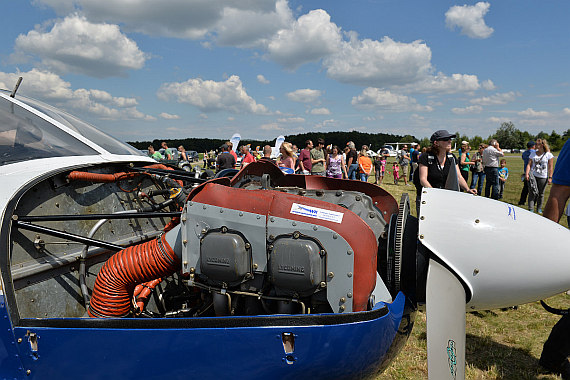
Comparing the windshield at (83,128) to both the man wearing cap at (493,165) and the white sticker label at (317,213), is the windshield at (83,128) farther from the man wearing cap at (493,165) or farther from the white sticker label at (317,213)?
the man wearing cap at (493,165)

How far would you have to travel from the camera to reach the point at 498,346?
11.6ft

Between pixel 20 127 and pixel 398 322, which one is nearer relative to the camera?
pixel 398 322

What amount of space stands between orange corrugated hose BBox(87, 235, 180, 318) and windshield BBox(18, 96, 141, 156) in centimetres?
120

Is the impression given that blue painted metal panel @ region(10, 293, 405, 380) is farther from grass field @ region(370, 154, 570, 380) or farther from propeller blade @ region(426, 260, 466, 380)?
grass field @ region(370, 154, 570, 380)

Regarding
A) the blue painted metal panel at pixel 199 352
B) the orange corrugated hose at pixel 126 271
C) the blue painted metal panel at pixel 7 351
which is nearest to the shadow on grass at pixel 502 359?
the blue painted metal panel at pixel 199 352

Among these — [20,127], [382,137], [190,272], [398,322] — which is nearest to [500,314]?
[398,322]

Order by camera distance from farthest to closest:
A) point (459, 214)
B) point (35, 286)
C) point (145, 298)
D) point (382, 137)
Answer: point (382, 137), point (145, 298), point (35, 286), point (459, 214)

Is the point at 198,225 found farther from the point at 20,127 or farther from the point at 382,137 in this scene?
the point at 382,137

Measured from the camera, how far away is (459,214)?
6.27ft

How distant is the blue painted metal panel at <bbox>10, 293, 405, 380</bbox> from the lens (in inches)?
67.5

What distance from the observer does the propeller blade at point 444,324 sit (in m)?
1.85

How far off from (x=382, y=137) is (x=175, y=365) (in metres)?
109

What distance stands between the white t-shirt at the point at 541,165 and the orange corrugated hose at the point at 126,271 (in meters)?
8.64

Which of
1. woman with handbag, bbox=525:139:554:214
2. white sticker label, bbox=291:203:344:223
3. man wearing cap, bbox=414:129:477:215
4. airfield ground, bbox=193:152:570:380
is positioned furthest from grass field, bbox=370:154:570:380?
woman with handbag, bbox=525:139:554:214
